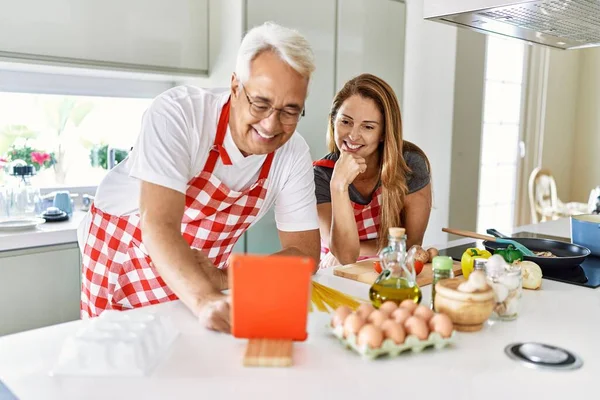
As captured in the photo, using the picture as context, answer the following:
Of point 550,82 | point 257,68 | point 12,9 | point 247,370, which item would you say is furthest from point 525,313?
point 550,82

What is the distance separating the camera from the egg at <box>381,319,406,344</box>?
36.4 inches

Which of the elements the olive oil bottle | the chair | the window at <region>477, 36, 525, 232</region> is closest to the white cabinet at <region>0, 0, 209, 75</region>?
the olive oil bottle

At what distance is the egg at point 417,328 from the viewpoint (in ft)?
3.09

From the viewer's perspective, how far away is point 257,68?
121 cm

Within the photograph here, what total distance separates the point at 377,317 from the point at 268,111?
53 centimetres

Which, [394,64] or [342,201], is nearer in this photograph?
[342,201]

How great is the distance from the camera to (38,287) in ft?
7.06

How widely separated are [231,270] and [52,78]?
2.30 meters

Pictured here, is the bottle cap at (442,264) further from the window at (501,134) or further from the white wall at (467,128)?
the window at (501,134)

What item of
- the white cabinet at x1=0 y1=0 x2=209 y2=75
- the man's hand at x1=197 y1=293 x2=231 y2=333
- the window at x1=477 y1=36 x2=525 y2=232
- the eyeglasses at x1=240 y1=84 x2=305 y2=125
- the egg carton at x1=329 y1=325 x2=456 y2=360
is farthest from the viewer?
the window at x1=477 y1=36 x2=525 y2=232

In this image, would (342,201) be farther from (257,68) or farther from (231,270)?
(231,270)

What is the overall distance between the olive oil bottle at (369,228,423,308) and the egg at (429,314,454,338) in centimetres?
12

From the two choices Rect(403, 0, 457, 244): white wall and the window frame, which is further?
Rect(403, 0, 457, 244): white wall

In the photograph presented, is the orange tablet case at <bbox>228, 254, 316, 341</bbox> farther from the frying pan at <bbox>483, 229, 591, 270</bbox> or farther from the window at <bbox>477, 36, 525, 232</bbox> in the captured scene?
the window at <bbox>477, 36, 525, 232</bbox>
